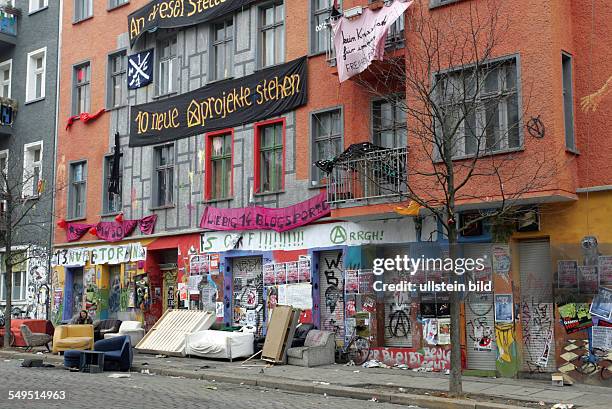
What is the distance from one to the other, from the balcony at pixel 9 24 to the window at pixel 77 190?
6.69 metres

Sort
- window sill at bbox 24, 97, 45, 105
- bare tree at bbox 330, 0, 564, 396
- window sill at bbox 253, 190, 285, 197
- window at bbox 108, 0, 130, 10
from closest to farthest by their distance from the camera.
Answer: bare tree at bbox 330, 0, 564, 396 → window sill at bbox 253, 190, 285, 197 → window at bbox 108, 0, 130, 10 → window sill at bbox 24, 97, 45, 105

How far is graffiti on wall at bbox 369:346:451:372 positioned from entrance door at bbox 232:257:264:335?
4.03m

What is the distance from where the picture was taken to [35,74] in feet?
96.3

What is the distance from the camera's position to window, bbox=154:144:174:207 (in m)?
23.7

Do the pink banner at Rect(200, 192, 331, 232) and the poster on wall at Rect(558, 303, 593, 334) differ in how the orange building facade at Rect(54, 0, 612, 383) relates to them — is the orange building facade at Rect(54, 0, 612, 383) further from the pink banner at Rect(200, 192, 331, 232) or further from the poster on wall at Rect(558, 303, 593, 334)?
the pink banner at Rect(200, 192, 331, 232)

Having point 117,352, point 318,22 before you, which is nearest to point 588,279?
point 318,22

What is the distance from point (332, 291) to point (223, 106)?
6522 mm

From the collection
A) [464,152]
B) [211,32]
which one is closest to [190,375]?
[464,152]

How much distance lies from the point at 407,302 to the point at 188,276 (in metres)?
7.64

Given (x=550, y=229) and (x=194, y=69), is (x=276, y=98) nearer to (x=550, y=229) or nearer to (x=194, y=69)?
(x=194, y=69)

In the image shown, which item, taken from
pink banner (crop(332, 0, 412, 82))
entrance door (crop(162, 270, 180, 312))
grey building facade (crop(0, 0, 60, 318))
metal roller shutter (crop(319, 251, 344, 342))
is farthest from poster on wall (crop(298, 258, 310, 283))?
grey building facade (crop(0, 0, 60, 318))

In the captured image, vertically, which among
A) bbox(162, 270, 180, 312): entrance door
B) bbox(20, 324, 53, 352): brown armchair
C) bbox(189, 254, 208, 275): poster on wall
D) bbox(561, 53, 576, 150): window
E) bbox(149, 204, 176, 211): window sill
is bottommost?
bbox(20, 324, 53, 352): brown armchair

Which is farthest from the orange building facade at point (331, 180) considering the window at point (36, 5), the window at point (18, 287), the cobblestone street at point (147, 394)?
the cobblestone street at point (147, 394)

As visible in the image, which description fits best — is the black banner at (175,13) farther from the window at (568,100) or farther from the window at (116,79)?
the window at (568,100)
